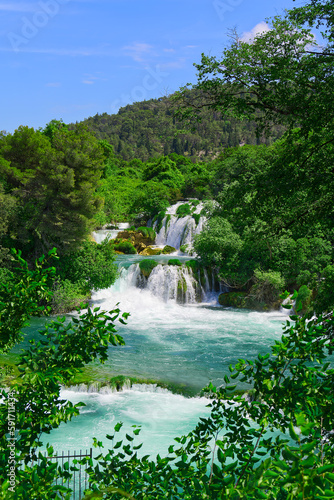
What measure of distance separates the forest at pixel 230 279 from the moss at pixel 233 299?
7cm

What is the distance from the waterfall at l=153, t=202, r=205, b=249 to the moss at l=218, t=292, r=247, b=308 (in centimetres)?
799

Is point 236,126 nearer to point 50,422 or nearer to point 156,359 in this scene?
point 156,359

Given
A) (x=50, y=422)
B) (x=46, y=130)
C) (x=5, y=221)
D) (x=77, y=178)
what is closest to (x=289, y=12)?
(x=50, y=422)

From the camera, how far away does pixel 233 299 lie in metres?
20.8

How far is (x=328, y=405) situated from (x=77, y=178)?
55.9 feet

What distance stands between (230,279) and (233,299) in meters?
1.15

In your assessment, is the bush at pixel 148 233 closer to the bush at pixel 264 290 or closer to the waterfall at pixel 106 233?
the waterfall at pixel 106 233

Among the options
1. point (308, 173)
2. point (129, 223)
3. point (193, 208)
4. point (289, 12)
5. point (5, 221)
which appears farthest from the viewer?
point (129, 223)

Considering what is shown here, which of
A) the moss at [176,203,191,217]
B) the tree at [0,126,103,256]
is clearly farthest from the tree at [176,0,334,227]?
the moss at [176,203,191,217]

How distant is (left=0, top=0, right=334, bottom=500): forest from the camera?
238 centimetres

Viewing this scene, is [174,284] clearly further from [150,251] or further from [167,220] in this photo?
[167,220]

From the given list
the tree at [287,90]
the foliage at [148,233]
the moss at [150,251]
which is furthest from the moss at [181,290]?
the tree at [287,90]

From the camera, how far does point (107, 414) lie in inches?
385

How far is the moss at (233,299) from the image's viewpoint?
20566 millimetres
